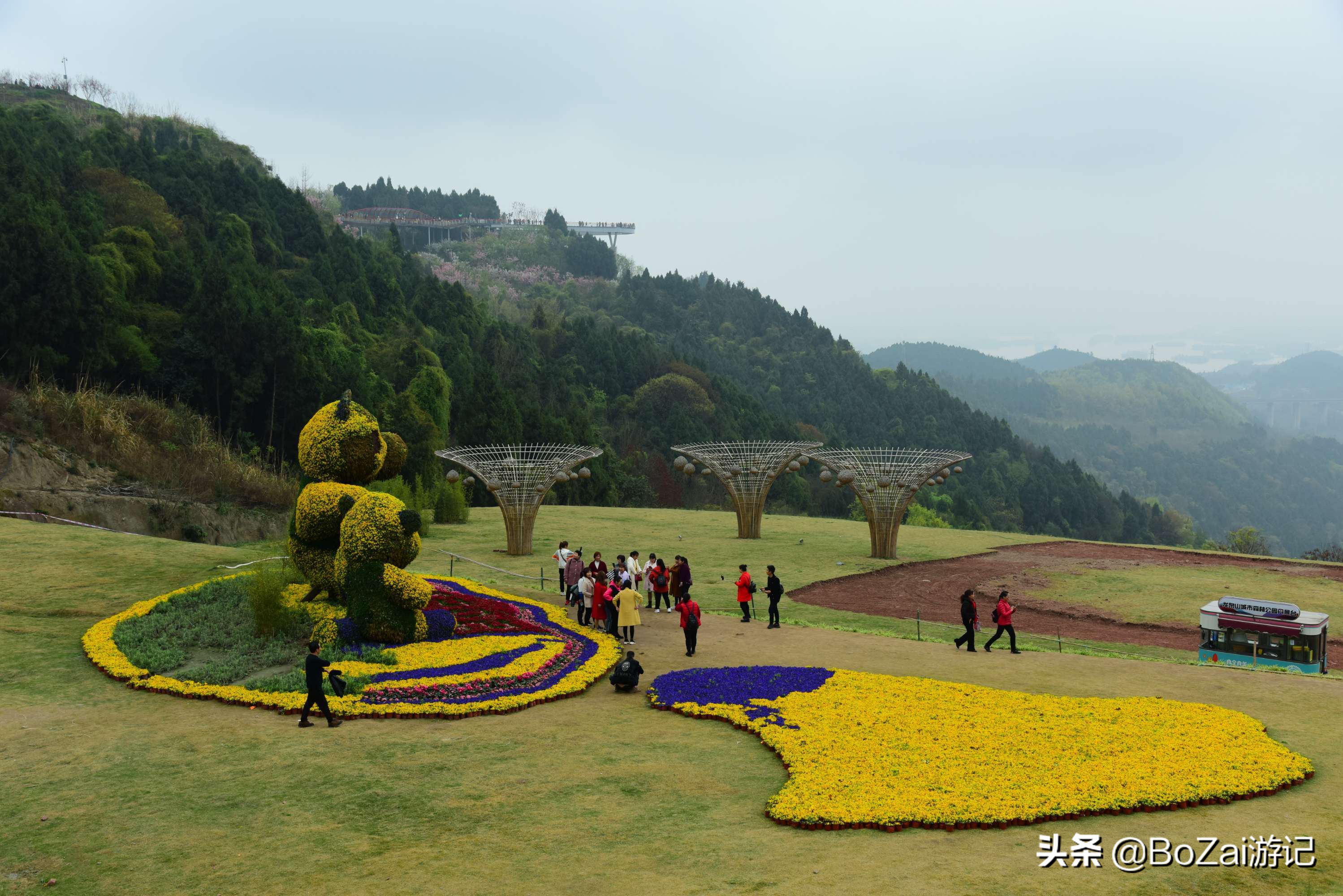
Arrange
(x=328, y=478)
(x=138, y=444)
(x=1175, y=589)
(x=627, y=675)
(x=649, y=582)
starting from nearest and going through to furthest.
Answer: (x=627, y=675) < (x=328, y=478) < (x=649, y=582) < (x=1175, y=589) < (x=138, y=444)

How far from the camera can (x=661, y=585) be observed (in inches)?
816

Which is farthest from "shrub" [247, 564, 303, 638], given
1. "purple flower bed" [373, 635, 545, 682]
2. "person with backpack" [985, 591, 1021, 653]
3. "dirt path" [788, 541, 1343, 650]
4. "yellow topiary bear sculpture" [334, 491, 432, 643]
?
"dirt path" [788, 541, 1343, 650]

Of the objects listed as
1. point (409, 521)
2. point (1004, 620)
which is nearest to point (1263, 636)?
point (1004, 620)

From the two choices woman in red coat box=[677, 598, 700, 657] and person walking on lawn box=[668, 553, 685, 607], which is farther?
person walking on lawn box=[668, 553, 685, 607]

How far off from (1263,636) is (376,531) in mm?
17483

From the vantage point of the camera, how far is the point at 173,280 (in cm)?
5316

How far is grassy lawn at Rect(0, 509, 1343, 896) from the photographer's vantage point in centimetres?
814

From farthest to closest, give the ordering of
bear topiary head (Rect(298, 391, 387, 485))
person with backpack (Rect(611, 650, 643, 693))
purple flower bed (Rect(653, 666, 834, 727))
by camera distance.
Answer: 1. bear topiary head (Rect(298, 391, 387, 485))
2. person with backpack (Rect(611, 650, 643, 693))
3. purple flower bed (Rect(653, 666, 834, 727))

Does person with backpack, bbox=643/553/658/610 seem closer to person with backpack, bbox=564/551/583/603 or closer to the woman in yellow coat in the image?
person with backpack, bbox=564/551/583/603

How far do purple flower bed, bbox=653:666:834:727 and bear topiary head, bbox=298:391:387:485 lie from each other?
756 centimetres

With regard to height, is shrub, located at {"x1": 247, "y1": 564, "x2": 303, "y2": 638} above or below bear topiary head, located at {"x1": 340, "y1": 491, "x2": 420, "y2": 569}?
below

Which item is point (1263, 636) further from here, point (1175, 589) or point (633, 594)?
point (633, 594)

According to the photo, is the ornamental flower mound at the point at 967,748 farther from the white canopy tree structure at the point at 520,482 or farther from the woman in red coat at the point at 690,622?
the white canopy tree structure at the point at 520,482

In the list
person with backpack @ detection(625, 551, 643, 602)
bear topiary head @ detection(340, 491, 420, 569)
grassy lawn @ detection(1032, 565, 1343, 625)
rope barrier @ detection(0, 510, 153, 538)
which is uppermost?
bear topiary head @ detection(340, 491, 420, 569)
